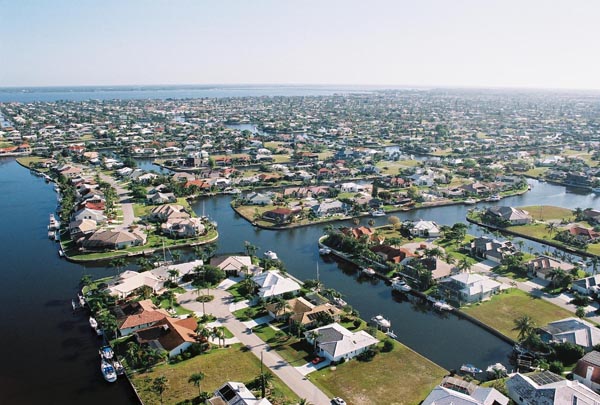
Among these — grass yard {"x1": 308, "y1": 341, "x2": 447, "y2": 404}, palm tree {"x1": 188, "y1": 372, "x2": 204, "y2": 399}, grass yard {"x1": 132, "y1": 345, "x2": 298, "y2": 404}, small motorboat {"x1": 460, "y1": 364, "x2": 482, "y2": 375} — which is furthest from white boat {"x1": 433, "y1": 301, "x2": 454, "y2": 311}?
palm tree {"x1": 188, "y1": 372, "x2": 204, "y2": 399}

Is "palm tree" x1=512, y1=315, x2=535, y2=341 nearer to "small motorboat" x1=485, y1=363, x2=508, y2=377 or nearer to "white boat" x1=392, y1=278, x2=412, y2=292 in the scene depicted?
"small motorboat" x1=485, y1=363, x2=508, y2=377

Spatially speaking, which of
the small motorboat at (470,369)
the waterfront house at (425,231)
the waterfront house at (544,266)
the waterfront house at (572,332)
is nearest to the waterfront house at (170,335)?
the small motorboat at (470,369)

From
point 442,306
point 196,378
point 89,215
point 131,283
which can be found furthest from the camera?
point 89,215

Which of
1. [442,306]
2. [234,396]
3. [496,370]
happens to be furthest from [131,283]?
[496,370]

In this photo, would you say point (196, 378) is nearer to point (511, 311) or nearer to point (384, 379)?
point (384, 379)

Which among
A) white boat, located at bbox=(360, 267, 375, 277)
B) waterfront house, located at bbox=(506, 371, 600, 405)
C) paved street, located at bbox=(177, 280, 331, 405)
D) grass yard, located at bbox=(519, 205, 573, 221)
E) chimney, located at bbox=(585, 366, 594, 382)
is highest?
waterfront house, located at bbox=(506, 371, 600, 405)

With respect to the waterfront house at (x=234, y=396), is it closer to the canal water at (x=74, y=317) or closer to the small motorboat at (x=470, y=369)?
the canal water at (x=74, y=317)
